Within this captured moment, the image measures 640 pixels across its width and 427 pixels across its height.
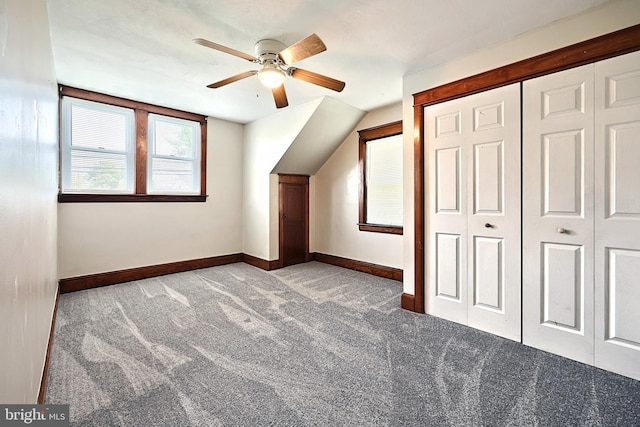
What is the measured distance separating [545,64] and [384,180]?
8.30 feet

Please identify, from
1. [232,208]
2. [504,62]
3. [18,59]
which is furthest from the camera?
[232,208]

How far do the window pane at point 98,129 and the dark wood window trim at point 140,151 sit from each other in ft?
0.53

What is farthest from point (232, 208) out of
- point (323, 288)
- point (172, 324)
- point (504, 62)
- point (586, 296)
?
point (586, 296)

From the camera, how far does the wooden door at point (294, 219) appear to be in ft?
16.6

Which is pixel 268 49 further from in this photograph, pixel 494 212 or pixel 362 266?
pixel 362 266

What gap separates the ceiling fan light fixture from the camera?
8.28 feet

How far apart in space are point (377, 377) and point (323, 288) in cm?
197

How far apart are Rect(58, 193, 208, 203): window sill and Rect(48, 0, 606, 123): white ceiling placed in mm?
1427

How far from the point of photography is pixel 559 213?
2.22 m

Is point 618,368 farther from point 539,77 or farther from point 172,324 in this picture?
point 172,324

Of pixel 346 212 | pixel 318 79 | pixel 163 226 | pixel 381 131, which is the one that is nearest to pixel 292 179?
pixel 346 212

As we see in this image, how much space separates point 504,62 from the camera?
2.45 metres

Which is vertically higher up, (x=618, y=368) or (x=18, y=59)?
(x=18, y=59)

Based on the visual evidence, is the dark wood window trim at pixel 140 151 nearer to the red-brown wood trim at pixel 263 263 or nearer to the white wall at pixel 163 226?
the white wall at pixel 163 226
